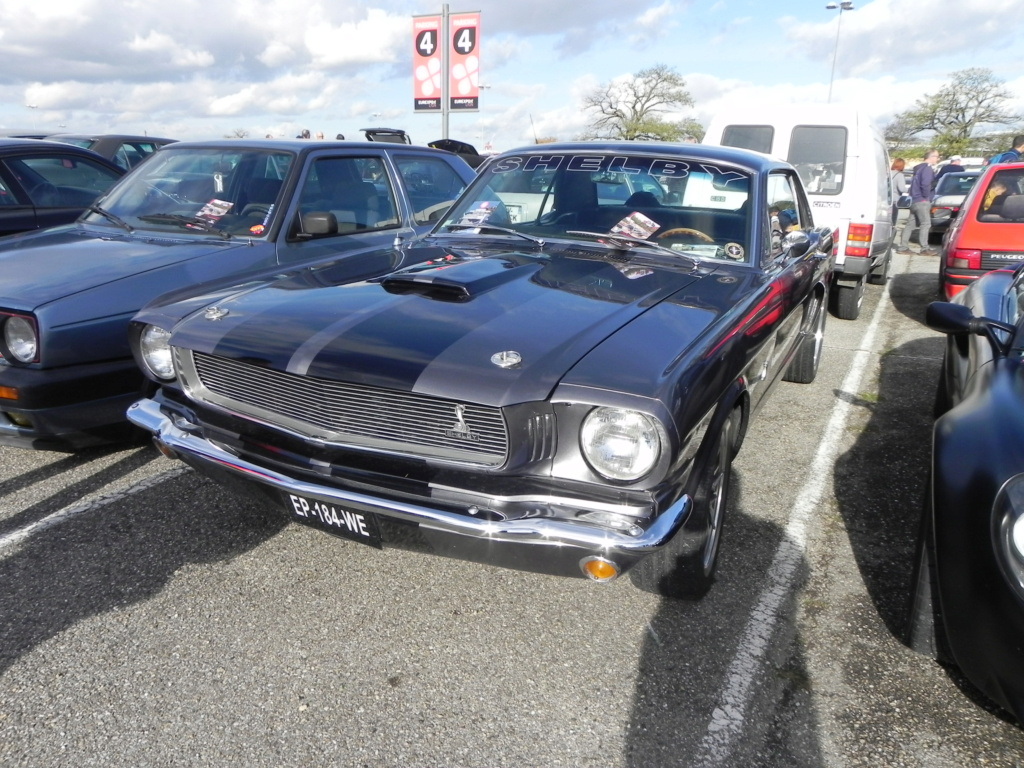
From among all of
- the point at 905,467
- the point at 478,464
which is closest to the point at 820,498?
the point at 905,467

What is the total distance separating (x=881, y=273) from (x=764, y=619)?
869 cm

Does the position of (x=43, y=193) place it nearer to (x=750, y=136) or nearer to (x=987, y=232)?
(x=750, y=136)

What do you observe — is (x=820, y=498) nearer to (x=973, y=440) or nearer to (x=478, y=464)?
(x=973, y=440)

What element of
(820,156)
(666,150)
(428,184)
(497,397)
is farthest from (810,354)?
(497,397)

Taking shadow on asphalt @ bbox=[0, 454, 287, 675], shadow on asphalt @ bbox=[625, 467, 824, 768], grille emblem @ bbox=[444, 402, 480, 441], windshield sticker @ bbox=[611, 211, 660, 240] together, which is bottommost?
shadow on asphalt @ bbox=[625, 467, 824, 768]

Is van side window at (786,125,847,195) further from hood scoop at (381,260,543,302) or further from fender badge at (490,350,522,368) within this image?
fender badge at (490,350,522,368)

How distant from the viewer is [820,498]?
3.85 meters

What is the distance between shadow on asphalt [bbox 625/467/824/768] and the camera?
220 centimetres

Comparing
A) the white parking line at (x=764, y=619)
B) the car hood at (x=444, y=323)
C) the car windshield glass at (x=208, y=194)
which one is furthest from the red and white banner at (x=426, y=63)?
the car hood at (x=444, y=323)

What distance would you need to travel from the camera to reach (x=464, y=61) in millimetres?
17562

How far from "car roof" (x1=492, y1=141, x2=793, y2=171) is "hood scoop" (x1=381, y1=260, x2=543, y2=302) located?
0.98m

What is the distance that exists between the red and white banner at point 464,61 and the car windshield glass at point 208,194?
1382 centimetres

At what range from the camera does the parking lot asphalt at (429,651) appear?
2.19 m

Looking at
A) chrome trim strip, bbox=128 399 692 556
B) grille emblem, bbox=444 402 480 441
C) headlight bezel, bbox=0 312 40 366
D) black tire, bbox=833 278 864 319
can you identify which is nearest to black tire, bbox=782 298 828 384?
black tire, bbox=833 278 864 319
